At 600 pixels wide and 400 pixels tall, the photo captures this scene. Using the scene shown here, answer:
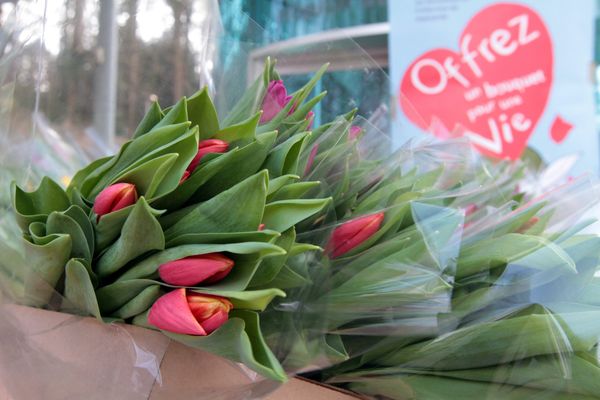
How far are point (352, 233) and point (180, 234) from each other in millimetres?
135

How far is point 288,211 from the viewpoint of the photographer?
44cm

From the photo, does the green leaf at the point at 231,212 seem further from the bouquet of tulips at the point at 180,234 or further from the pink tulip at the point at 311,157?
the pink tulip at the point at 311,157

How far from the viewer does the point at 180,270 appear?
0.42 m

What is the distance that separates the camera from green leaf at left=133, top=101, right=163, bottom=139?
20.7 inches

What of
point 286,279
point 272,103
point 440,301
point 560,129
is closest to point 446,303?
point 440,301

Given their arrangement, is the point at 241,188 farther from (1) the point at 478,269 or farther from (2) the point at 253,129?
(1) the point at 478,269

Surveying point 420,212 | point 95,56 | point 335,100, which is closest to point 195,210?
point 420,212

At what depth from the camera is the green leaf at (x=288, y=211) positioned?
0.44 meters

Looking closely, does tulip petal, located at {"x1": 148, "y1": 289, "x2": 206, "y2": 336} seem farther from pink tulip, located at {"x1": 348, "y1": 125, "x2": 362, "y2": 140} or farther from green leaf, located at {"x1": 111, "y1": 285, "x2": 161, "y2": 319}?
pink tulip, located at {"x1": 348, "y1": 125, "x2": 362, "y2": 140}

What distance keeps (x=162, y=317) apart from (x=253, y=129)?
0.52 ft

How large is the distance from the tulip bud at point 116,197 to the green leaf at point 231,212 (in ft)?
0.12

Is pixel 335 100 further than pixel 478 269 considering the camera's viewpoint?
Yes

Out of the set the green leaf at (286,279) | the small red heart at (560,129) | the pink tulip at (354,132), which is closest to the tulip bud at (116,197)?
the green leaf at (286,279)

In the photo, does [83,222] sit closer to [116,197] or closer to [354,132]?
[116,197]
